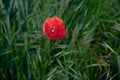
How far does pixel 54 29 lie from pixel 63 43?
0.30 metres

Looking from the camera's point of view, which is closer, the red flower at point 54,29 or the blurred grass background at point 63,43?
the red flower at point 54,29

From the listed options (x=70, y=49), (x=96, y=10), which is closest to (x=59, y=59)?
(x=70, y=49)

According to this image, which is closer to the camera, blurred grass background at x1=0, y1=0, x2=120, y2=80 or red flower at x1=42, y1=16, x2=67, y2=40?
red flower at x1=42, y1=16, x2=67, y2=40

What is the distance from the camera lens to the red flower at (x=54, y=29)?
2.30 m

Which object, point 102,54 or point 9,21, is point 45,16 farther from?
point 102,54

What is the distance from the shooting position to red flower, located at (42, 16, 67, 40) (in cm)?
230

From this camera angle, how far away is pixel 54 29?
2.31 metres

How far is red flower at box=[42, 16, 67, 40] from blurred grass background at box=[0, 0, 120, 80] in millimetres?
168

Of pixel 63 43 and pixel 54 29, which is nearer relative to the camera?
pixel 54 29

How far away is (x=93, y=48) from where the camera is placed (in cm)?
254

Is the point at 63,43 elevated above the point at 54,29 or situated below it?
below

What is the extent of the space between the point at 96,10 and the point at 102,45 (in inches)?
7.6

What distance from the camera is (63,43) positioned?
102 inches

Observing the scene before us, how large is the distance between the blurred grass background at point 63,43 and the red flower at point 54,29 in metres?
0.17
